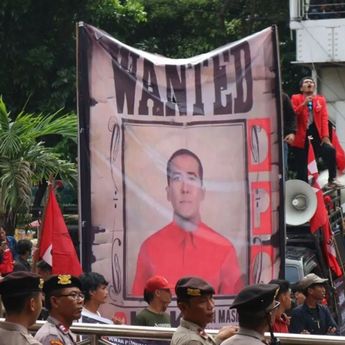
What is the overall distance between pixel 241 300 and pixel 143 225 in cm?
361

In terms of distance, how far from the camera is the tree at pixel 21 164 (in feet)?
39.7

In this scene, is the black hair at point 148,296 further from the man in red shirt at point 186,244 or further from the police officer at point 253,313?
the police officer at point 253,313

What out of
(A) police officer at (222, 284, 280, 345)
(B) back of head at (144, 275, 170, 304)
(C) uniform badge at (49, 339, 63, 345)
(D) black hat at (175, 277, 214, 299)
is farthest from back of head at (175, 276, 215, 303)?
(B) back of head at (144, 275, 170, 304)

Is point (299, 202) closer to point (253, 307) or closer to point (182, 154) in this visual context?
point (182, 154)

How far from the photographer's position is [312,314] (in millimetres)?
9148

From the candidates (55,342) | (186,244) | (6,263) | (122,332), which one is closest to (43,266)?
(186,244)

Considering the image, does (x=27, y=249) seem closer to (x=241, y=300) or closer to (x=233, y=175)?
(x=233, y=175)

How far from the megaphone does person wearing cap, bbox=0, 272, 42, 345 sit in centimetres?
589

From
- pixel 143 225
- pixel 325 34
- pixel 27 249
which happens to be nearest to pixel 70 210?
pixel 27 249

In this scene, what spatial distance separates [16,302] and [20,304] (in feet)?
0.07

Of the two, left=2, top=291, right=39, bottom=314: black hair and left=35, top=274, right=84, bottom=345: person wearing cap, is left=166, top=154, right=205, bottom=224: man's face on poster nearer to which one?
left=35, top=274, right=84, bottom=345: person wearing cap

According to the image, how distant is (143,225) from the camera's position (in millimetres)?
8984

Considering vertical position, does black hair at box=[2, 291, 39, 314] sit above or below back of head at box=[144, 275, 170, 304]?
above

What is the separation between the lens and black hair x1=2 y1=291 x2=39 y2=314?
17.7ft
